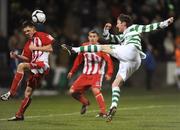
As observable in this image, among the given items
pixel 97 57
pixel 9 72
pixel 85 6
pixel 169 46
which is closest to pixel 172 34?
pixel 169 46

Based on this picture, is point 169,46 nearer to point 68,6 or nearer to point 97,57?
point 68,6

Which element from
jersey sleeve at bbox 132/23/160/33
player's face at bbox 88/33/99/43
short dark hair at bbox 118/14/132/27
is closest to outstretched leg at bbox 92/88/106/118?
player's face at bbox 88/33/99/43

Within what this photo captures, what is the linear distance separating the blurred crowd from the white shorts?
13303 millimetres

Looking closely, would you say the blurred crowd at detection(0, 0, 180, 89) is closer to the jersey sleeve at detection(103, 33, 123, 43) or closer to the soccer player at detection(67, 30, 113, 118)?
the soccer player at detection(67, 30, 113, 118)

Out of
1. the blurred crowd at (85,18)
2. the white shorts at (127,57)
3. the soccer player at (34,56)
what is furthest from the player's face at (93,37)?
the blurred crowd at (85,18)

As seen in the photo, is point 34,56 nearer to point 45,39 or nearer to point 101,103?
point 45,39

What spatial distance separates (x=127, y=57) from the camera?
14.9m

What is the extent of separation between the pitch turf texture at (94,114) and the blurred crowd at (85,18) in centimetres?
370

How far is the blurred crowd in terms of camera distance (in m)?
29.1

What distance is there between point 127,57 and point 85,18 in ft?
55.1

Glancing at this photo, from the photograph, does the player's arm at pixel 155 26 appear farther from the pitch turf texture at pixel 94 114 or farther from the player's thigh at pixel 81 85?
the player's thigh at pixel 81 85

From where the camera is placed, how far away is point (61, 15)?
1230 inches

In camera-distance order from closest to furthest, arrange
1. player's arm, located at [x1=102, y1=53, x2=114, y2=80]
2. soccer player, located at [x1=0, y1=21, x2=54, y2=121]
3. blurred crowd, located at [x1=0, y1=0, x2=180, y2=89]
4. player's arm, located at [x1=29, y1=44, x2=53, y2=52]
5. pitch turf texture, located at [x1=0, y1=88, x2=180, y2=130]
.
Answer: pitch turf texture, located at [x1=0, y1=88, x2=180, y2=130]
player's arm, located at [x1=29, y1=44, x2=53, y2=52]
soccer player, located at [x1=0, y1=21, x2=54, y2=121]
player's arm, located at [x1=102, y1=53, x2=114, y2=80]
blurred crowd, located at [x1=0, y1=0, x2=180, y2=89]

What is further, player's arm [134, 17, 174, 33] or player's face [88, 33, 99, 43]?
player's face [88, 33, 99, 43]
